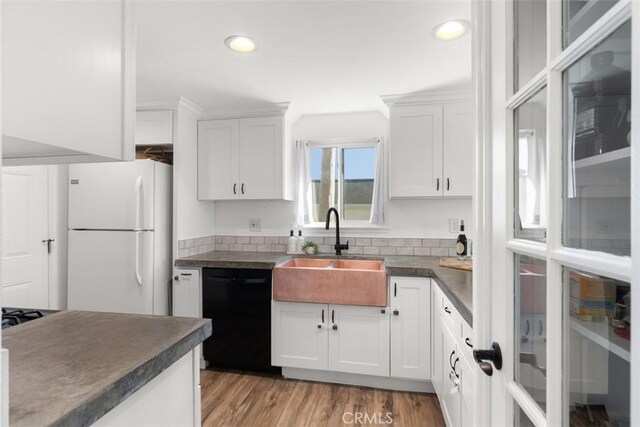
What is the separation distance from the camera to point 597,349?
52 centimetres

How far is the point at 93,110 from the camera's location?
697 millimetres

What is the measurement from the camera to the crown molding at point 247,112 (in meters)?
2.92

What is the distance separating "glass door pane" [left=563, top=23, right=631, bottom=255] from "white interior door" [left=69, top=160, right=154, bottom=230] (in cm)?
270

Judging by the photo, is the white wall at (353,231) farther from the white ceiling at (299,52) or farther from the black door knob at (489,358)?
the black door knob at (489,358)

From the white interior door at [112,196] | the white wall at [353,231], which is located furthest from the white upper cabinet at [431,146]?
the white interior door at [112,196]

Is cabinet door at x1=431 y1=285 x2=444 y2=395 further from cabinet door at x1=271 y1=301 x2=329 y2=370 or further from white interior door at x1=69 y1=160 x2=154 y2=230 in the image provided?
white interior door at x1=69 y1=160 x2=154 y2=230

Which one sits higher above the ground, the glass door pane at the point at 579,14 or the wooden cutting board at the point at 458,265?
the glass door pane at the point at 579,14

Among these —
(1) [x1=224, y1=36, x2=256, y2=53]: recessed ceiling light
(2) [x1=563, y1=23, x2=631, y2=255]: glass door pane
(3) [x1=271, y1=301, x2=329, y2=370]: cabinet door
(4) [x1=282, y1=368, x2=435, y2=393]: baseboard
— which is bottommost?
(4) [x1=282, y1=368, x2=435, y2=393]: baseboard

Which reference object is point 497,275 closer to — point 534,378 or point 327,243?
point 534,378

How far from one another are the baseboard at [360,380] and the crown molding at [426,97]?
7.06 feet

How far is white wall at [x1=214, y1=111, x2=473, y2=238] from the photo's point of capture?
9.69ft

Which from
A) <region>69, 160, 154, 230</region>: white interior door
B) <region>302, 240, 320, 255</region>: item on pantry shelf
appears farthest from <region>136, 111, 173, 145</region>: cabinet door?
<region>302, 240, 320, 255</region>: item on pantry shelf

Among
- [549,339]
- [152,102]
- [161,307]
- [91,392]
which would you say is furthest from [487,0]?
[161,307]

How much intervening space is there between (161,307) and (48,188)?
137 centimetres
